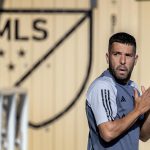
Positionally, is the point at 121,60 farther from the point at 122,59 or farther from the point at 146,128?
the point at 146,128

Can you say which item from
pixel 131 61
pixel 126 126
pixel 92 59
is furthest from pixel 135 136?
pixel 92 59

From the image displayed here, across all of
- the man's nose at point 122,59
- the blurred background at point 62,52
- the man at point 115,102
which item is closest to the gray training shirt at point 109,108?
the man at point 115,102

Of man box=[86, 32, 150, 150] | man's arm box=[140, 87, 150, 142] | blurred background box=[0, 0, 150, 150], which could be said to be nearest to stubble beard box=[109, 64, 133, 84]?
man box=[86, 32, 150, 150]

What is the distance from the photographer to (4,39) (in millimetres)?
6949

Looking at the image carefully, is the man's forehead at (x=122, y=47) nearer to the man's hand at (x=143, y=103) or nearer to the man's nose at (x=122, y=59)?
the man's nose at (x=122, y=59)

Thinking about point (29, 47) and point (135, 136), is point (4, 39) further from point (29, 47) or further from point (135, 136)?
point (135, 136)

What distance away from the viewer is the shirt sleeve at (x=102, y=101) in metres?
3.02

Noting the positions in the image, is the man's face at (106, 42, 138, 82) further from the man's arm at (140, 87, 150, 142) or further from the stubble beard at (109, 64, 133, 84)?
the man's arm at (140, 87, 150, 142)

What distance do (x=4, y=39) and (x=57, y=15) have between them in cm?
66

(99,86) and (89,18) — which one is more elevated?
(89,18)

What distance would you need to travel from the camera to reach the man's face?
10.0 ft

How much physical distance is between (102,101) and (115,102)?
0.08 m

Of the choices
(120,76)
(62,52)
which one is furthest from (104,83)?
(62,52)

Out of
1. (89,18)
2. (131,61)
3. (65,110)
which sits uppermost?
(89,18)
